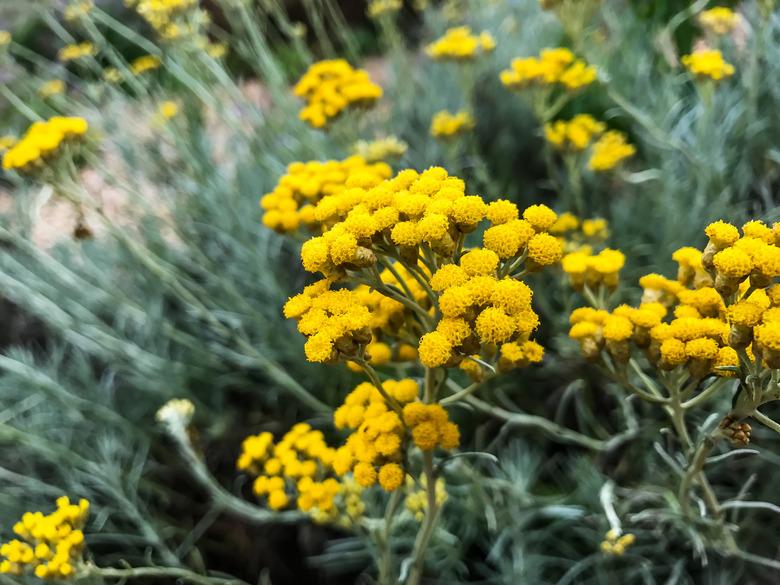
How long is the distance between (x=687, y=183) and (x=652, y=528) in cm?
96

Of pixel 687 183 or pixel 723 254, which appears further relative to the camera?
pixel 687 183

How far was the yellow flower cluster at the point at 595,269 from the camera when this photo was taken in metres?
1.15

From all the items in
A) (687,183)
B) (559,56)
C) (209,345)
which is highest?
(559,56)

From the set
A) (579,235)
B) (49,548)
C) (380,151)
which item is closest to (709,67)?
(579,235)

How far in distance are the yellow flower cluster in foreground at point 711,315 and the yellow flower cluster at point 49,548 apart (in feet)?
3.09

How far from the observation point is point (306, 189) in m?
1.27

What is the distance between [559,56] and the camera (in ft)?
5.98

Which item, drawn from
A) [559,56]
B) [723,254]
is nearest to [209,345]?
[559,56]

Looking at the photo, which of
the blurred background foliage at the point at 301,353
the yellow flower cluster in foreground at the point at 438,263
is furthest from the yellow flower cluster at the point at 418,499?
the yellow flower cluster in foreground at the point at 438,263

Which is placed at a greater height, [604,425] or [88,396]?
[88,396]

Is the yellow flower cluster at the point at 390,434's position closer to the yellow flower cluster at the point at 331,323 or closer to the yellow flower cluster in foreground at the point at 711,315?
the yellow flower cluster at the point at 331,323

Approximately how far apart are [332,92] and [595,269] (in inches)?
35.9

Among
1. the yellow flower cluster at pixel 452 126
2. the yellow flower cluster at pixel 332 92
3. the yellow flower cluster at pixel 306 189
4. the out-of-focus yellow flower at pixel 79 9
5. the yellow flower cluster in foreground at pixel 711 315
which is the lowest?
the yellow flower cluster in foreground at pixel 711 315

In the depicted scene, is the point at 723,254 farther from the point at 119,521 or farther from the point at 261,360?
the point at 119,521
